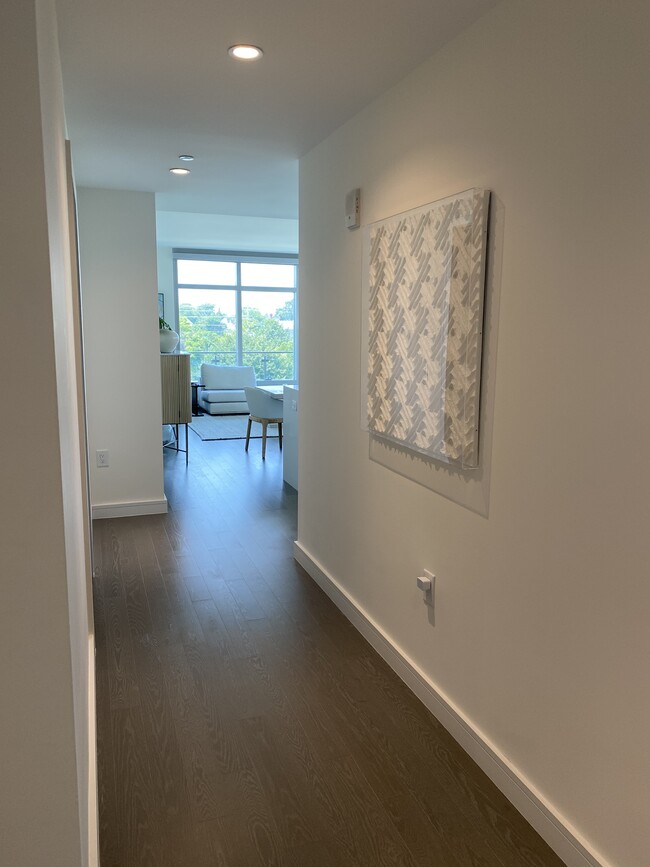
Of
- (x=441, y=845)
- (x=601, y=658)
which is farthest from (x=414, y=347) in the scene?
(x=441, y=845)

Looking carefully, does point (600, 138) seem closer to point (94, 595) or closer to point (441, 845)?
point (441, 845)

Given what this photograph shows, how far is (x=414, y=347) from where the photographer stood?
2486 millimetres

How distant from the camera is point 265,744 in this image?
92.0 inches

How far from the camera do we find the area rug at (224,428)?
864cm

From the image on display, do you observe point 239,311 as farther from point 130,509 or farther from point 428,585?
point 428,585

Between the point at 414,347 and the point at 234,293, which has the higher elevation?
the point at 234,293

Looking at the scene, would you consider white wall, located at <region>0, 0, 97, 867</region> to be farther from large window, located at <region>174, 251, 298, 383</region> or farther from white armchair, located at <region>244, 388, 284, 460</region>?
large window, located at <region>174, 251, 298, 383</region>

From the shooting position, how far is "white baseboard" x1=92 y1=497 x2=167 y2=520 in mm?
4977

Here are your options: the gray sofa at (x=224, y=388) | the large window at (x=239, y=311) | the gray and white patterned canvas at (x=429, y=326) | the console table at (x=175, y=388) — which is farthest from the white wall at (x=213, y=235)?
the gray and white patterned canvas at (x=429, y=326)

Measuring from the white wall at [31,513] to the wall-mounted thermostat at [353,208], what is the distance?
1.95m

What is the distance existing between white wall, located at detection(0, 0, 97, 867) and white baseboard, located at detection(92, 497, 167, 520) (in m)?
3.87

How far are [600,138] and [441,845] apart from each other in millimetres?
1908

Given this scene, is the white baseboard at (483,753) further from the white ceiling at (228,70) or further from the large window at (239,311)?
the large window at (239,311)

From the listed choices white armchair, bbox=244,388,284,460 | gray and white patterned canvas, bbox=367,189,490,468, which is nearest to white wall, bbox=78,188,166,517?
white armchair, bbox=244,388,284,460
